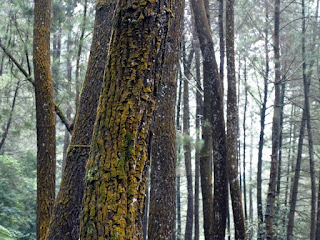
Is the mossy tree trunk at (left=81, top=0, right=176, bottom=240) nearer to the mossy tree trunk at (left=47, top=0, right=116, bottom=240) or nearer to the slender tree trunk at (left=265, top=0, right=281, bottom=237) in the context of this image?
the mossy tree trunk at (left=47, top=0, right=116, bottom=240)

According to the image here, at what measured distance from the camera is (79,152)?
4.70 metres

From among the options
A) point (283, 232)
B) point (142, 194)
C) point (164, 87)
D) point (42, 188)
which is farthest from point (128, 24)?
point (283, 232)

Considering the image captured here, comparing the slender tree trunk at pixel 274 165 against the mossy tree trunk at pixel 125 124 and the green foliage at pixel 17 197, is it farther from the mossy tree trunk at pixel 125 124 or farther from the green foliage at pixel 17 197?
the green foliage at pixel 17 197

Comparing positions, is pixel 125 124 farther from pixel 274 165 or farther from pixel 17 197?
pixel 17 197

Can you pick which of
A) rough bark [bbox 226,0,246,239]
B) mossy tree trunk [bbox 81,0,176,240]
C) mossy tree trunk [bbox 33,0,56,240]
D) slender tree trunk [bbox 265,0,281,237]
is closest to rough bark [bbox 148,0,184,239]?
mossy tree trunk [bbox 33,0,56,240]

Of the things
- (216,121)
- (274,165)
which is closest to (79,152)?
(216,121)

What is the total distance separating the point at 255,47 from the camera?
51.6ft

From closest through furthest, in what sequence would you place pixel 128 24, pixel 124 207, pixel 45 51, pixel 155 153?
pixel 124 207 < pixel 128 24 < pixel 155 153 < pixel 45 51

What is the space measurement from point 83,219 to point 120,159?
1.20 ft

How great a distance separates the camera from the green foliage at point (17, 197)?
47.9ft

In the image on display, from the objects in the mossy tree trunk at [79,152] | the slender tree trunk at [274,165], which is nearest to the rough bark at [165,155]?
the mossy tree trunk at [79,152]

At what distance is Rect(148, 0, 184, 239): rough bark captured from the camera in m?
5.33

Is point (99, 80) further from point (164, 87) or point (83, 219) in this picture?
point (83, 219)

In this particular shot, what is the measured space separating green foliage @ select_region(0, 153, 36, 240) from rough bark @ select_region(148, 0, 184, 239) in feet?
33.4
